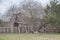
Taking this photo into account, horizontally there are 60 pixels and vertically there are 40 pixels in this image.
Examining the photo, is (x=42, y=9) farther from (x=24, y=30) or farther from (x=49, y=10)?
(x=24, y=30)

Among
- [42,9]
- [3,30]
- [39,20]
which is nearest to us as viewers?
[3,30]

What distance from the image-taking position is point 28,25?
1380 inches

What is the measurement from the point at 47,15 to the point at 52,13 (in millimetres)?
1225

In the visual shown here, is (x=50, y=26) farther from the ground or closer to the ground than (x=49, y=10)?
closer to the ground

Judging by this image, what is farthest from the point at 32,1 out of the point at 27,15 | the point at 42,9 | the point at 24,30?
the point at 24,30

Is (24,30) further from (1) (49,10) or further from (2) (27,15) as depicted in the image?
(1) (49,10)

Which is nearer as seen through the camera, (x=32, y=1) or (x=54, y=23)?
(x=54, y=23)

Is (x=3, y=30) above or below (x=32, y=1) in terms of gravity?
below

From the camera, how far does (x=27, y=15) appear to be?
35.9 meters

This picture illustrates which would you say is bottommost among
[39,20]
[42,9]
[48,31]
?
[48,31]

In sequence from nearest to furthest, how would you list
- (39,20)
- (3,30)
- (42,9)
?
(3,30) → (39,20) → (42,9)

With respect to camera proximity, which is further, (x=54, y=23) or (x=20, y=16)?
(x=20, y=16)

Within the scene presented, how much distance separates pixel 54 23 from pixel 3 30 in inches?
410

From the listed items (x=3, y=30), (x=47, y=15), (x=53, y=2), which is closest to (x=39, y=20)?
(x=47, y=15)
